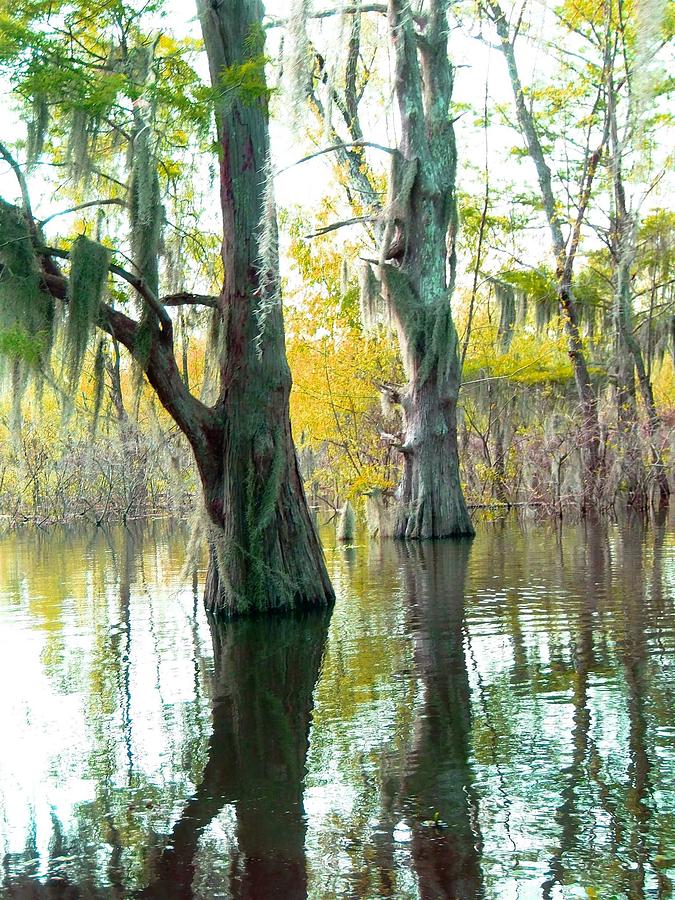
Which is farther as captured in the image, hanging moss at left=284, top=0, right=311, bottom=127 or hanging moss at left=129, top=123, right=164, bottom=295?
hanging moss at left=129, top=123, right=164, bottom=295

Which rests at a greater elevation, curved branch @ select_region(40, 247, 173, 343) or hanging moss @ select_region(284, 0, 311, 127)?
hanging moss @ select_region(284, 0, 311, 127)

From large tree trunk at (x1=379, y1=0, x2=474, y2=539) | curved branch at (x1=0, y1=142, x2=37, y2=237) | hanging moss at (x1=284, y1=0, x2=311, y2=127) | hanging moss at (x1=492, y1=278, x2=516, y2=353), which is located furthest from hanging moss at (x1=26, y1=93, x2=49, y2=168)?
hanging moss at (x1=492, y1=278, x2=516, y2=353)

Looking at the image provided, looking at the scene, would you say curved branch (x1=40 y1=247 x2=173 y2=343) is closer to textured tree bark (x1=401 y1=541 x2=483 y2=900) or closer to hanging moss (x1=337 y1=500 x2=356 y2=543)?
textured tree bark (x1=401 y1=541 x2=483 y2=900)

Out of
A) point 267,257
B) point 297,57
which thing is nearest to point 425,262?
point 267,257

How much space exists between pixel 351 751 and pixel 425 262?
14086 mm

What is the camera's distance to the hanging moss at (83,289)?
895 centimetres

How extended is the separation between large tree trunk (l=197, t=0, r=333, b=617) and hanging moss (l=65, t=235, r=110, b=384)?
1.53 m

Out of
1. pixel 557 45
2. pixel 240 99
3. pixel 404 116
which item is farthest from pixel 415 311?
pixel 240 99

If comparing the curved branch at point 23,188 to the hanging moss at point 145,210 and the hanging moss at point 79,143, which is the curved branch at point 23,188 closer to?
the hanging moss at point 79,143

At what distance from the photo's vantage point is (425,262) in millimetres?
18484

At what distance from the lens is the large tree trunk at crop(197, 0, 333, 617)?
9.91 m

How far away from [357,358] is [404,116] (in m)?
6.99

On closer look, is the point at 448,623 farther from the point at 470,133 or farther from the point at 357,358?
A: the point at 470,133

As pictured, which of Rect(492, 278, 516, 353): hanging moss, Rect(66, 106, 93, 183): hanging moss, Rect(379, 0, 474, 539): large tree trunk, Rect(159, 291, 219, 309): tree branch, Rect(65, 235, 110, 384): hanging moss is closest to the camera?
Rect(65, 235, 110, 384): hanging moss
